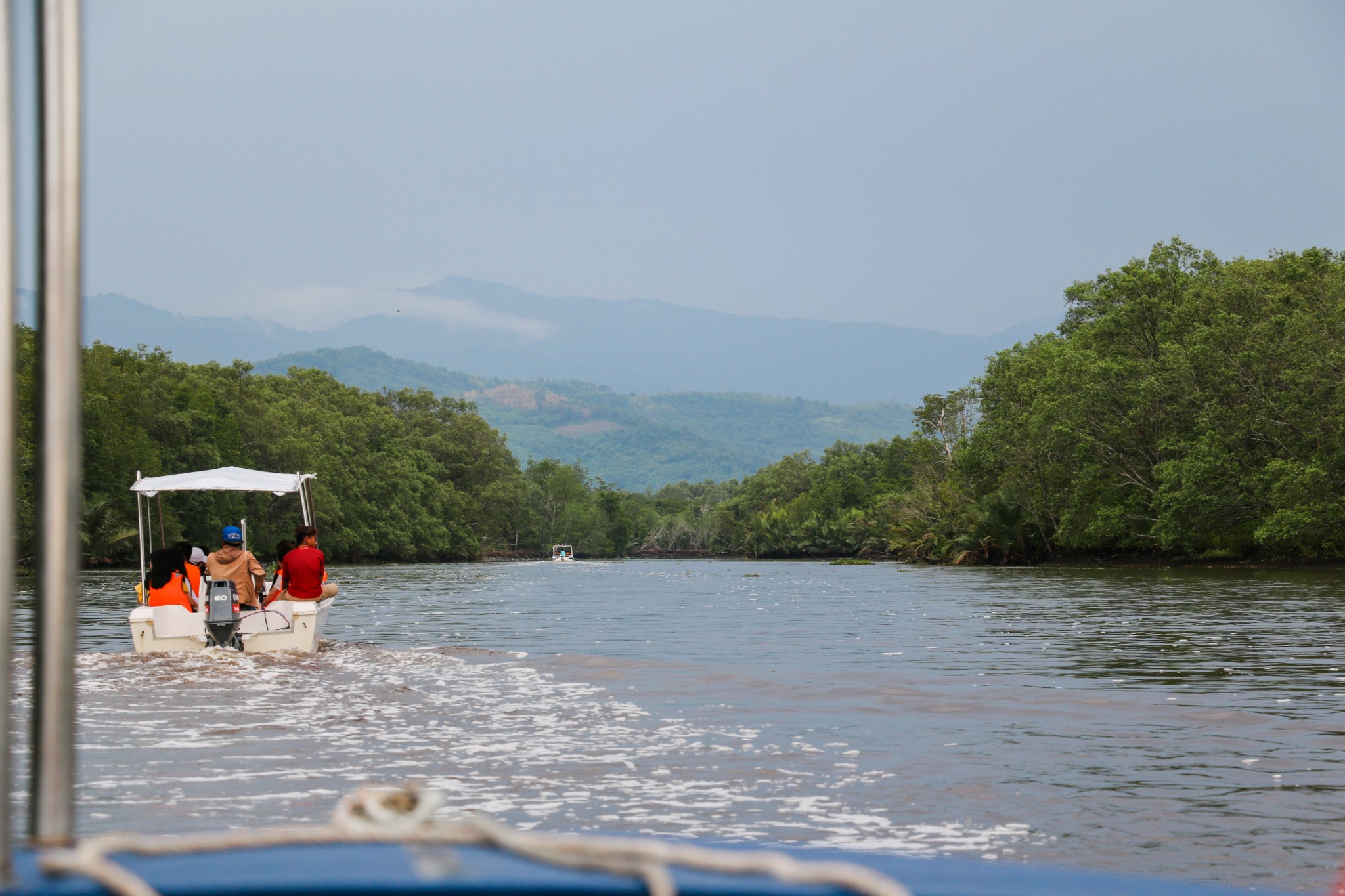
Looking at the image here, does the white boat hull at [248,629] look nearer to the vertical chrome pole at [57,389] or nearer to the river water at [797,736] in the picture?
the river water at [797,736]

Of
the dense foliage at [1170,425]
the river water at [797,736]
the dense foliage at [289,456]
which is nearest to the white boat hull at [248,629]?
the river water at [797,736]

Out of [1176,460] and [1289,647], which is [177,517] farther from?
[1289,647]

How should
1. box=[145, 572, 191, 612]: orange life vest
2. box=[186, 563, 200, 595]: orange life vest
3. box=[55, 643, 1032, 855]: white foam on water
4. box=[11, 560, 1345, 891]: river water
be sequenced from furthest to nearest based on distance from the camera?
1. box=[186, 563, 200, 595]: orange life vest
2. box=[145, 572, 191, 612]: orange life vest
3. box=[55, 643, 1032, 855]: white foam on water
4. box=[11, 560, 1345, 891]: river water

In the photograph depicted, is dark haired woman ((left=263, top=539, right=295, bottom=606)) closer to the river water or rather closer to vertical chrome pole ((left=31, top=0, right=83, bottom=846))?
the river water

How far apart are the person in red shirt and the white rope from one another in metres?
15.0

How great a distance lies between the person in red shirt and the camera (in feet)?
53.7

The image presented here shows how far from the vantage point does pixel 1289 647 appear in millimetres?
16719

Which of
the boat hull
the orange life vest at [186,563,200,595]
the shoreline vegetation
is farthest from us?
the shoreline vegetation

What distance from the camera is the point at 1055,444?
57.6 m

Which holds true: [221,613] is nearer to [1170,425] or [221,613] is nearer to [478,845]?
[478,845]

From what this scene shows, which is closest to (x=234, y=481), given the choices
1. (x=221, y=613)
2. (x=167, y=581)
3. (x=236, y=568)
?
(x=236, y=568)

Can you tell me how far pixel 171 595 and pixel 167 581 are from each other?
19cm

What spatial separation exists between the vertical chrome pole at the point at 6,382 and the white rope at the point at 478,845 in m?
0.15

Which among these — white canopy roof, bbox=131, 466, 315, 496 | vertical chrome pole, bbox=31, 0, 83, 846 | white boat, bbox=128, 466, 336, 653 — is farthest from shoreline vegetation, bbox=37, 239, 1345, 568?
vertical chrome pole, bbox=31, 0, 83, 846
